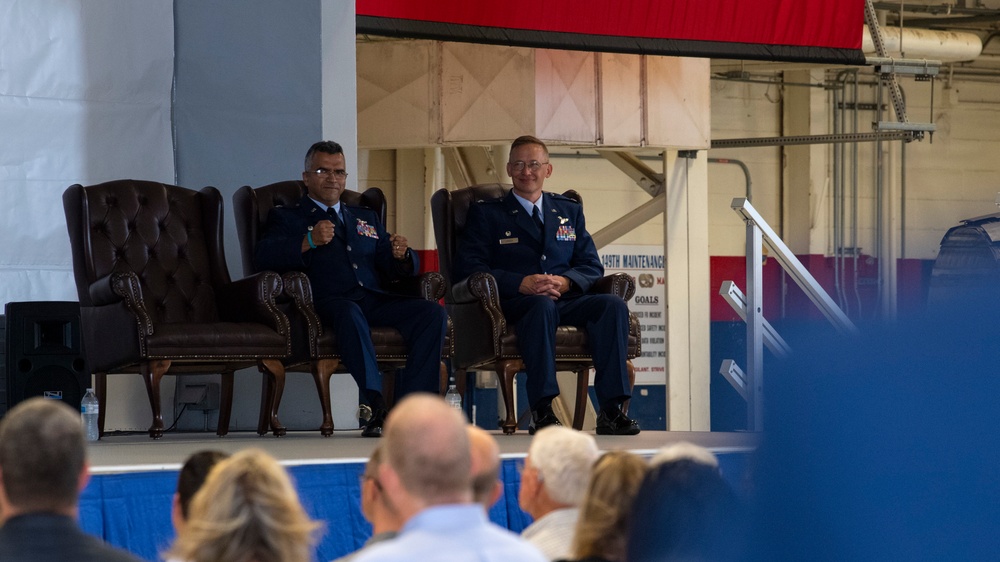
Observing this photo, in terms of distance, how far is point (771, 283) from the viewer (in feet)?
40.7

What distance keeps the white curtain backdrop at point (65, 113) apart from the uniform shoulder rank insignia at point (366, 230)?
1.10 meters

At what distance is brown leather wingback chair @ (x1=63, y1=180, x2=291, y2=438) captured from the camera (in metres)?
5.09

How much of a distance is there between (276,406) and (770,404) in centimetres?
425

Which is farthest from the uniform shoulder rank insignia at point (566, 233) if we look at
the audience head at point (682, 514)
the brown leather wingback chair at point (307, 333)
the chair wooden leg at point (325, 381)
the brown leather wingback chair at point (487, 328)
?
the audience head at point (682, 514)

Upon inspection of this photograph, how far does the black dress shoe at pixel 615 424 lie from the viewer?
5406mm

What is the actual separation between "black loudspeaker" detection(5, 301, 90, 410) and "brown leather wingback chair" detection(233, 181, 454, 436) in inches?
28.2

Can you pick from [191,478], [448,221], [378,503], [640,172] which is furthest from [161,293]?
[640,172]

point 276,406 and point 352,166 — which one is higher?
point 352,166

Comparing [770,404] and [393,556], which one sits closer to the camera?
[770,404]

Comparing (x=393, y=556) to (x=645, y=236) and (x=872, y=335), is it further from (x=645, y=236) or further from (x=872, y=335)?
(x=645, y=236)

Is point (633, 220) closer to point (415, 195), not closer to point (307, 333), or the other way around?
point (415, 195)

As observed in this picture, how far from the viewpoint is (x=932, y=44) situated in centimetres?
1147

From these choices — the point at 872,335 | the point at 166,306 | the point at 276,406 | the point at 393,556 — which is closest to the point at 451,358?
the point at 276,406

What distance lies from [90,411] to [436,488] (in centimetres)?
387
